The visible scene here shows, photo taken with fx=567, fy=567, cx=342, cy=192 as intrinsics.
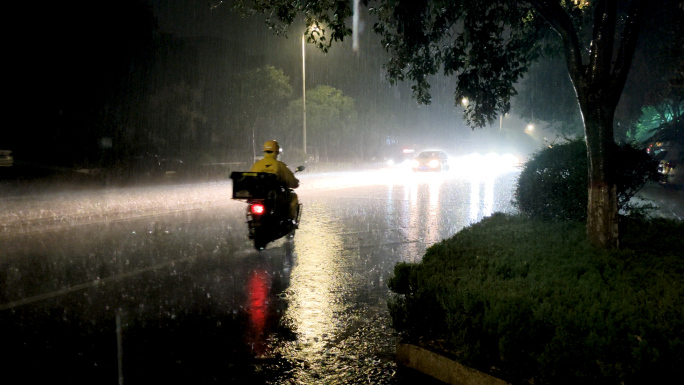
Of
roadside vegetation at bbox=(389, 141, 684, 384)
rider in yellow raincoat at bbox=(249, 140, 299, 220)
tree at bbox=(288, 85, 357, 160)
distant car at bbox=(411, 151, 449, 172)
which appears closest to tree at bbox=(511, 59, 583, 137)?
distant car at bbox=(411, 151, 449, 172)

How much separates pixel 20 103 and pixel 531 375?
2938 cm

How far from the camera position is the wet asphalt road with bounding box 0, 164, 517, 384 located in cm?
466

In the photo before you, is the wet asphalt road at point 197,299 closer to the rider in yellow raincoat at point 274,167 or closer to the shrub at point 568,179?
the rider in yellow raincoat at point 274,167

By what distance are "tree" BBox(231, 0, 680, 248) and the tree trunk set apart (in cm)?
1

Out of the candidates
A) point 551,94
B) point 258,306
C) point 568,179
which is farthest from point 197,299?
point 551,94

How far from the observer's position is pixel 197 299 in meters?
6.67

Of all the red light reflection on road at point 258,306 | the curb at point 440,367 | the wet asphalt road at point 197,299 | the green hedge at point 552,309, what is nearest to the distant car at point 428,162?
the wet asphalt road at point 197,299

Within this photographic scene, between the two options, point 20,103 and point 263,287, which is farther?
point 20,103

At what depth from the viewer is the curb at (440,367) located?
13.5ft

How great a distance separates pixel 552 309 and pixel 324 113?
43.7 m

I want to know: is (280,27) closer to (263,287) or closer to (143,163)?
(263,287)

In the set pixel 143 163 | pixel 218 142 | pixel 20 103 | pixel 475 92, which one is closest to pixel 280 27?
pixel 475 92

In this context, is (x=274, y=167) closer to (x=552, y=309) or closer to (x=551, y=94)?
(x=552, y=309)

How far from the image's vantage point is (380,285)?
291 inches
